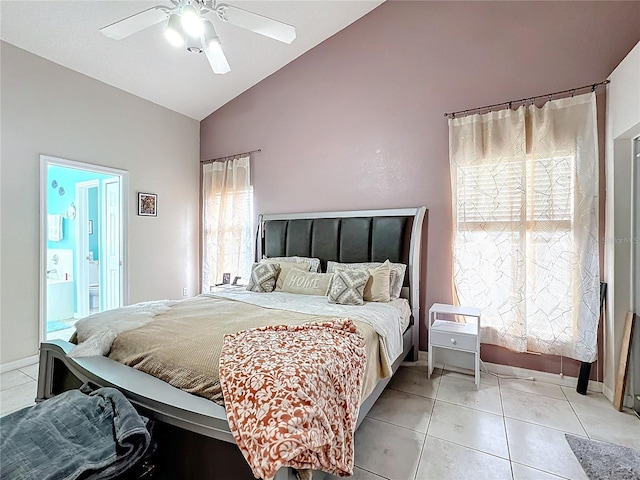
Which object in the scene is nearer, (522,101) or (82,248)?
(522,101)

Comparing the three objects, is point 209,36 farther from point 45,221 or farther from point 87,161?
point 45,221

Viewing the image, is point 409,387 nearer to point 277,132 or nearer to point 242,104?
point 277,132

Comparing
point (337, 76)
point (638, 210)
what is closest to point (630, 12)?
point (638, 210)

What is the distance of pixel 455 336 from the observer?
8.74 feet

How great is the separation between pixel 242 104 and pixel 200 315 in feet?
10.8

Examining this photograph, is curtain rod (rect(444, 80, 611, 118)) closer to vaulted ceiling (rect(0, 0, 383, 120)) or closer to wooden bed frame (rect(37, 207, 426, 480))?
wooden bed frame (rect(37, 207, 426, 480))

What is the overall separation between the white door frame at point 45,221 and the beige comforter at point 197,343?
1.82 meters

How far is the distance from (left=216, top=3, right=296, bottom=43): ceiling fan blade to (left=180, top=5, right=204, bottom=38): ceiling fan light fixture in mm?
174

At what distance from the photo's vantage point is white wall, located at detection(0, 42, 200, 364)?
296 centimetres

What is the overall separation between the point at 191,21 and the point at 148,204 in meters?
2.84

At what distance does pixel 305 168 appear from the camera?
388cm

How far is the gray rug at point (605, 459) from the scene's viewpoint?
5.40ft

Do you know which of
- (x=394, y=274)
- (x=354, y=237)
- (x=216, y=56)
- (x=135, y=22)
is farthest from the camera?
(x=354, y=237)

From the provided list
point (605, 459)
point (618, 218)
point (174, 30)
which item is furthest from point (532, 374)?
point (174, 30)
